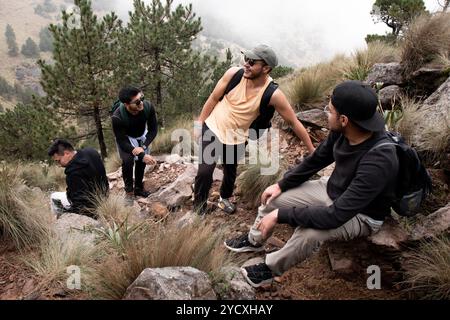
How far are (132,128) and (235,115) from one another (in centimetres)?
195

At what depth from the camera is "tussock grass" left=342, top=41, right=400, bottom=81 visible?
19.9 feet

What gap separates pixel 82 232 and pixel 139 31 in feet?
34.1

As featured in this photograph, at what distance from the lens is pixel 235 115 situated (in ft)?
10.9

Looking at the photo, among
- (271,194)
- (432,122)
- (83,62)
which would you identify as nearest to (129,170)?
(271,194)

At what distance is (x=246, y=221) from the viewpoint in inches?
155

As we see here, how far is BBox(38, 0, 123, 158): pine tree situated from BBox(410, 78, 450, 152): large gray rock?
31.3 ft

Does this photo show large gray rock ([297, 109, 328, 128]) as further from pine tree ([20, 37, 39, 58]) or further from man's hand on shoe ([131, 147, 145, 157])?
pine tree ([20, 37, 39, 58])

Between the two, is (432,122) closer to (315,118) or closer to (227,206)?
(315,118)

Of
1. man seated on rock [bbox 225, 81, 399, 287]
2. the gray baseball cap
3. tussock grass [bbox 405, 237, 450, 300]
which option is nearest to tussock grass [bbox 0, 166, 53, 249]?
man seated on rock [bbox 225, 81, 399, 287]

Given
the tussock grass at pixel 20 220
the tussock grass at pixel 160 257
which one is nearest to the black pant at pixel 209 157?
the tussock grass at pixel 160 257
